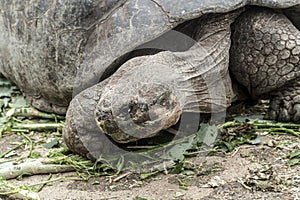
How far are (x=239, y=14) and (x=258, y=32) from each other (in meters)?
0.18

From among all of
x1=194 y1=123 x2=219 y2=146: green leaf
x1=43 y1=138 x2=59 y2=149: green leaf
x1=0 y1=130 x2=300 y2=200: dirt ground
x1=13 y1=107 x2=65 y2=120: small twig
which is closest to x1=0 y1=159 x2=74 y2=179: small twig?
x1=0 y1=130 x2=300 y2=200: dirt ground

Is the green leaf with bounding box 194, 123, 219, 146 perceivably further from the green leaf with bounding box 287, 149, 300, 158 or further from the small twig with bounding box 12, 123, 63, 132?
the small twig with bounding box 12, 123, 63, 132

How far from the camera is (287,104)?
181 inches

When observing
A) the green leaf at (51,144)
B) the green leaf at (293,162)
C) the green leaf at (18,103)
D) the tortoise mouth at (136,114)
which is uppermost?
the tortoise mouth at (136,114)

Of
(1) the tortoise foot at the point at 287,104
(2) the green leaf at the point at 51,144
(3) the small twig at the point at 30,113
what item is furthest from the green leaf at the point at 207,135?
(3) the small twig at the point at 30,113

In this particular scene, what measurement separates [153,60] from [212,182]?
83 centimetres

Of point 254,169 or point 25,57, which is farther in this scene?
point 25,57

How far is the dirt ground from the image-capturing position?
350cm

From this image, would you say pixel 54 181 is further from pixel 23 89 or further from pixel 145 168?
pixel 23 89

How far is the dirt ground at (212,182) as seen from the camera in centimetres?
350

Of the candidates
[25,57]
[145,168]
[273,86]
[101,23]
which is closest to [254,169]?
[145,168]

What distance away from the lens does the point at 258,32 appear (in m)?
4.50

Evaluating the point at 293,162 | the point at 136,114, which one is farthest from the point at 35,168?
the point at 293,162

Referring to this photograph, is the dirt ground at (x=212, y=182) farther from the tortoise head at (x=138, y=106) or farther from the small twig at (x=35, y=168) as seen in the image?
the tortoise head at (x=138, y=106)
